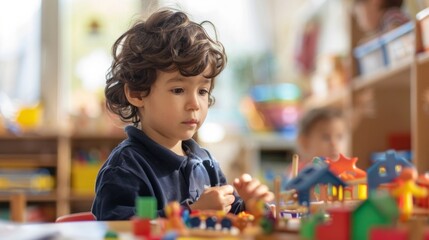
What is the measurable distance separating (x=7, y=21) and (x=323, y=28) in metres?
1.90

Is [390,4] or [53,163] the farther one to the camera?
[53,163]

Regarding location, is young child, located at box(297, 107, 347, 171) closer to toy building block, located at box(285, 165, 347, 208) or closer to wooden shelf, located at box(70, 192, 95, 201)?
wooden shelf, located at box(70, 192, 95, 201)

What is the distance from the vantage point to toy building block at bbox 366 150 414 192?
2.99ft

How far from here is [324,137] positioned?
3047 millimetres

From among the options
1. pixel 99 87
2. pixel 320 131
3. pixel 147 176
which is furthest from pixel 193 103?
pixel 99 87

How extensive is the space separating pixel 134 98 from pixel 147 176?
0.62ft

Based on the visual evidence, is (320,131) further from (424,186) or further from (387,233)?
(387,233)

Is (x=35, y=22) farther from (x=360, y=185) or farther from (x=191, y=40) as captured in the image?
(x=360, y=185)

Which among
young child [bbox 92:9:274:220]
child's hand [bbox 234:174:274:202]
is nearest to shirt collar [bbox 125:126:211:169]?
young child [bbox 92:9:274:220]

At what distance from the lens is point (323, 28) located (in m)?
4.50

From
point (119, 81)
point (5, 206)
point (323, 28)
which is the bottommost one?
point (5, 206)

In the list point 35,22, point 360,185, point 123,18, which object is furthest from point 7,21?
point 360,185

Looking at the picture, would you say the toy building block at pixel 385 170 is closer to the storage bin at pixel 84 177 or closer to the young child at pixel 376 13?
the young child at pixel 376 13

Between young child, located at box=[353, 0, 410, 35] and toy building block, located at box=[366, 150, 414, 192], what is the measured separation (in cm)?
171
